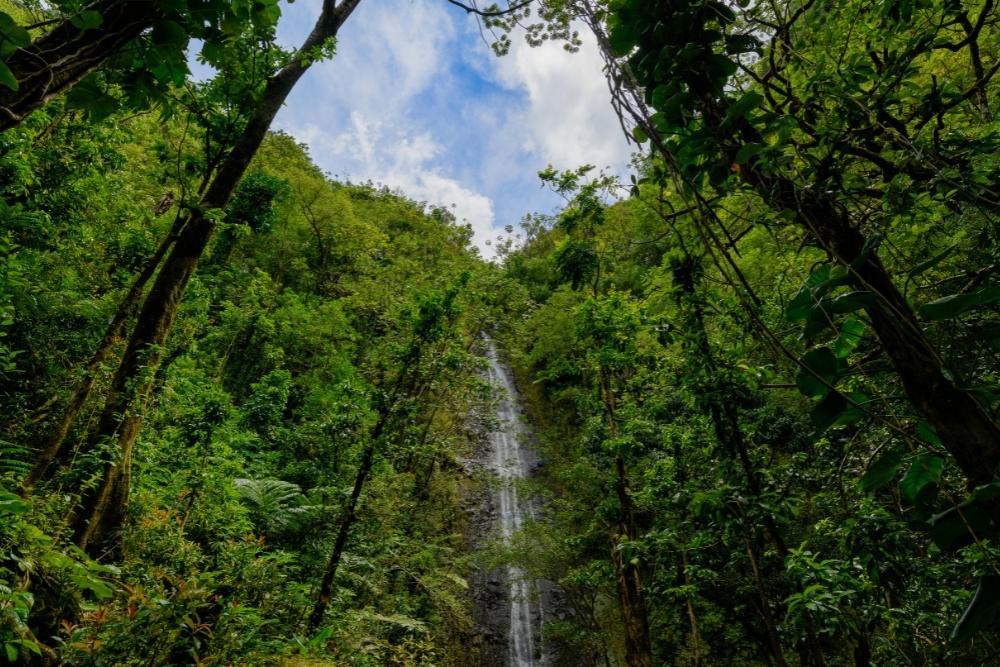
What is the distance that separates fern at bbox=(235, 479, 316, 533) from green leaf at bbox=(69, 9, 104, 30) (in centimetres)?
672

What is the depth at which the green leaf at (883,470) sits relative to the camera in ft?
3.08

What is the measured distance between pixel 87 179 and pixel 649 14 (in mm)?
6645

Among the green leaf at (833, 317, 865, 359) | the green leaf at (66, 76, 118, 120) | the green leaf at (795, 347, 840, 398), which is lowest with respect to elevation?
the green leaf at (795, 347, 840, 398)

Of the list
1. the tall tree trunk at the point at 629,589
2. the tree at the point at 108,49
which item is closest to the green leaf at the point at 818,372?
the tree at the point at 108,49

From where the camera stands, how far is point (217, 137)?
14.0 feet

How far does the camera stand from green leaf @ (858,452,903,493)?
938mm

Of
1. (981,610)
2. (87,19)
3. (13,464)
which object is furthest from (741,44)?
(13,464)

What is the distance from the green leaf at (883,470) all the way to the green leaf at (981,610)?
0.66 ft

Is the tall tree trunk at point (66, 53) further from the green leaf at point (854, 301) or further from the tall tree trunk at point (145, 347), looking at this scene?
the tall tree trunk at point (145, 347)

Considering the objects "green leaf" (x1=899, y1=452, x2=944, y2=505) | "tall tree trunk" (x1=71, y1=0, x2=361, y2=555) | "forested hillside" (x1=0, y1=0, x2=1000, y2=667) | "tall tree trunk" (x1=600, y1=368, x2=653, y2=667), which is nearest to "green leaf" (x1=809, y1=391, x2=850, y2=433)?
"forested hillside" (x1=0, y1=0, x2=1000, y2=667)

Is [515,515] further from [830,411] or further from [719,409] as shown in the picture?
[830,411]

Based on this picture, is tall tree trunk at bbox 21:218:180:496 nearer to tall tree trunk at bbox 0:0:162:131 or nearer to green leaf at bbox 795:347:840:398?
tall tree trunk at bbox 0:0:162:131

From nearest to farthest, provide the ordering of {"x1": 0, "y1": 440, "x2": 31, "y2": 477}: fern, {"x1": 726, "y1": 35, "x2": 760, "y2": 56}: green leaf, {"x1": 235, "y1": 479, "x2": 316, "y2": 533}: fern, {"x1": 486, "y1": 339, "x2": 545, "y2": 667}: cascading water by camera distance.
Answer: {"x1": 726, "y1": 35, "x2": 760, "y2": 56}: green leaf < {"x1": 0, "y1": 440, "x2": 31, "y2": 477}: fern < {"x1": 235, "y1": 479, "x2": 316, "y2": 533}: fern < {"x1": 486, "y1": 339, "x2": 545, "y2": 667}: cascading water

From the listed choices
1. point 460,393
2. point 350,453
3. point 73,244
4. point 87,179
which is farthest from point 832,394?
point 73,244
